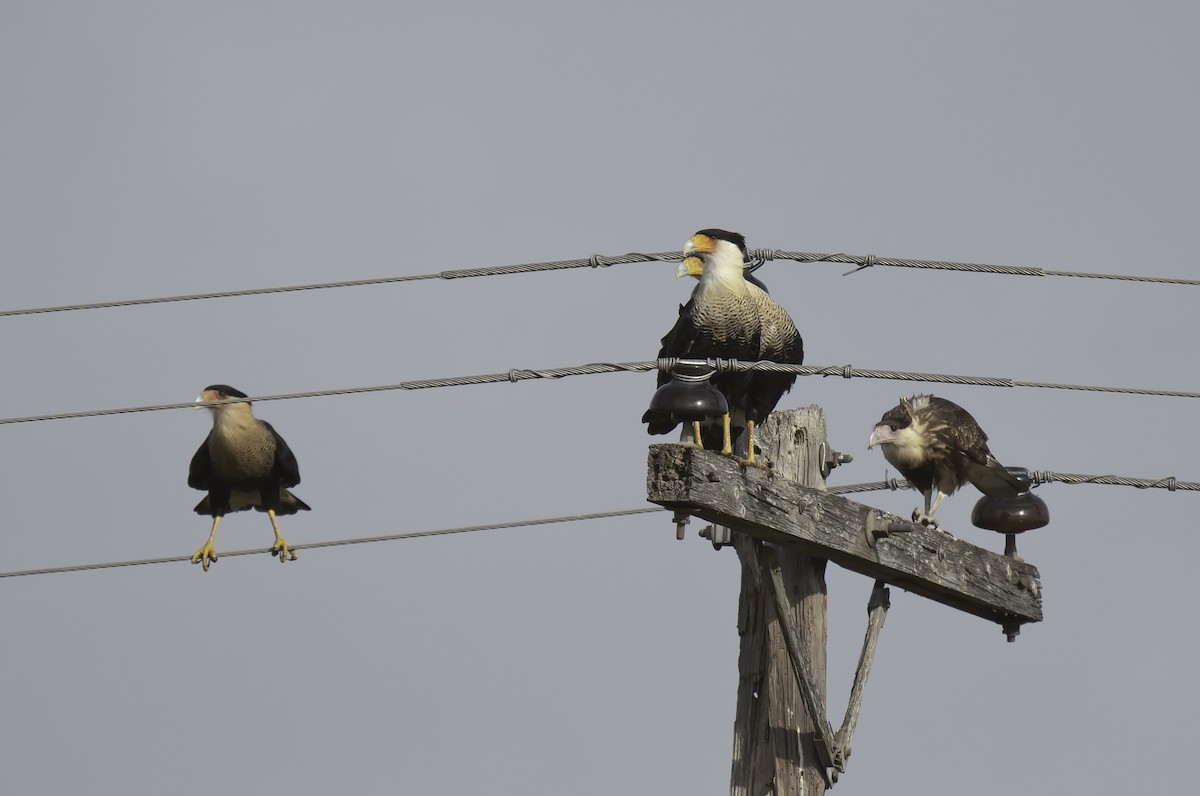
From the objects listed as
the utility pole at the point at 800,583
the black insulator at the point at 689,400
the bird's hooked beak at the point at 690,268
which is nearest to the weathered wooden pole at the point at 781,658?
the utility pole at the point at 800,583

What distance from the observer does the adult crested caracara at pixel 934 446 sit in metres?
11.1

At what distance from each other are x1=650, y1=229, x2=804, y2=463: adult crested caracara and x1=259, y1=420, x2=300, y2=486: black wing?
14.2 feet

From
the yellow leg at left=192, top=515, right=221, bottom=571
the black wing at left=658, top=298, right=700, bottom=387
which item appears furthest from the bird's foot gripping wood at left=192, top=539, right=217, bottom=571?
the black wing at left=658, top=298, right=700, bottom=387

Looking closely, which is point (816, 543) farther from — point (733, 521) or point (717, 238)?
point (717, 238)

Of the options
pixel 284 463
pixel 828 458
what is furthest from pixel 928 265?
pixel 284 463

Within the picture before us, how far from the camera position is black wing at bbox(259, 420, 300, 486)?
47.4ft

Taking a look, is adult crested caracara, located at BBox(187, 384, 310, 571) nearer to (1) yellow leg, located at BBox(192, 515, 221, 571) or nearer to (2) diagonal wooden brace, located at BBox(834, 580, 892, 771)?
(1) yellow leg, located at BBox(192, 515, 221, 571)

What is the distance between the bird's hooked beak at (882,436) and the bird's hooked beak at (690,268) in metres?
1.42

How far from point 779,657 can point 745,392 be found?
1984 mm

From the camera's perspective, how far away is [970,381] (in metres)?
9.63

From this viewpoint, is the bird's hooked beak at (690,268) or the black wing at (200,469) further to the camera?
the black wing at (200,469)

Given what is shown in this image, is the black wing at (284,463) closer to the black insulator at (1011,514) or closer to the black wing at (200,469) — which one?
the black wing at (200,469)

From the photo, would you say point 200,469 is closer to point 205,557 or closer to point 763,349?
point 205,557

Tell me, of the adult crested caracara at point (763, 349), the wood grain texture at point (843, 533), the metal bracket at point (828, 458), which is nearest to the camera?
the wood grain texture at point (843, 533)
